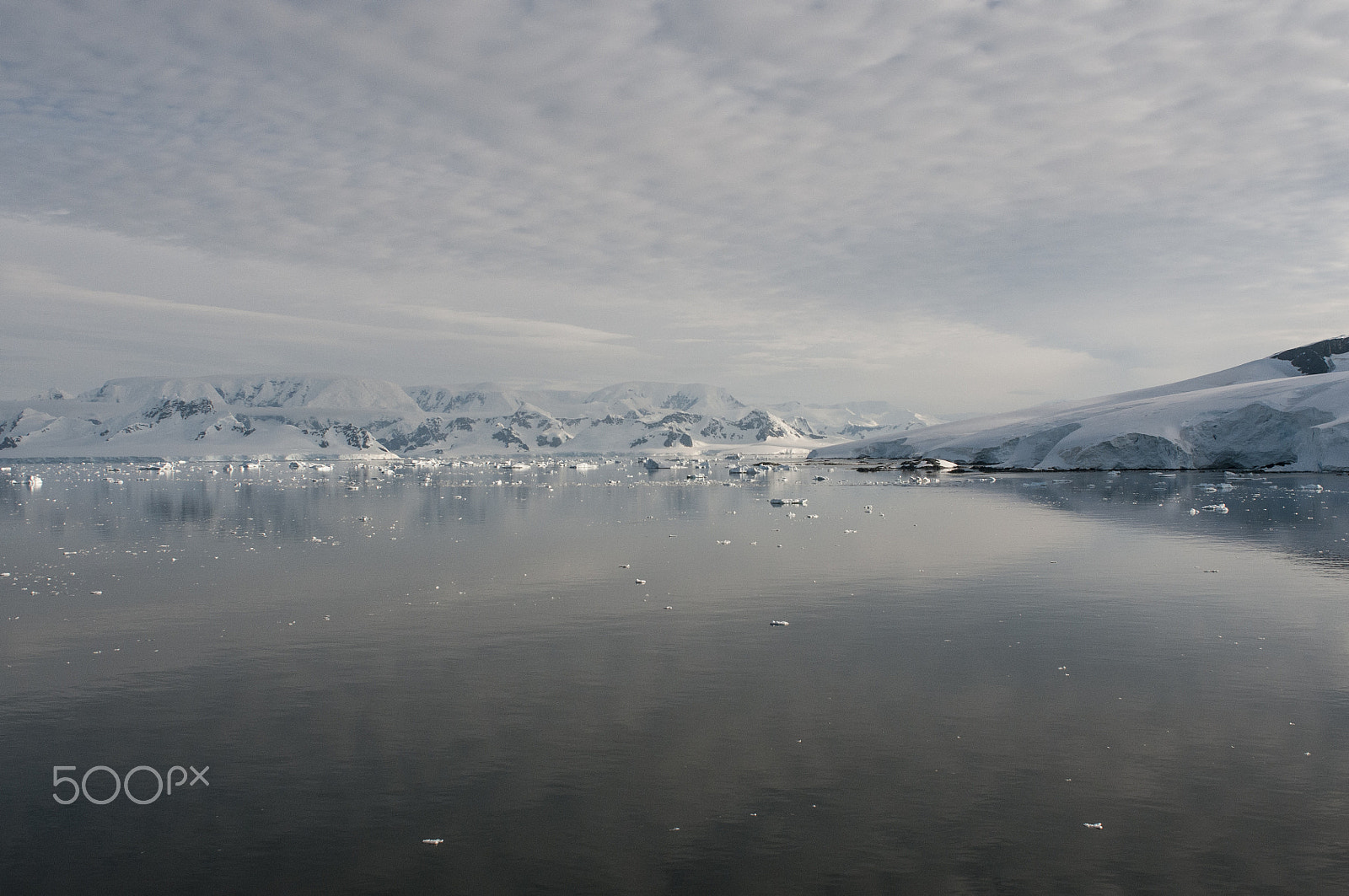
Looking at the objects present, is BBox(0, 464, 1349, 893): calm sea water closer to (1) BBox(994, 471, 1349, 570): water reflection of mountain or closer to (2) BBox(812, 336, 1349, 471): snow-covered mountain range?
(1) BBox(994, 471, 1349, 570): water reflection of mountain

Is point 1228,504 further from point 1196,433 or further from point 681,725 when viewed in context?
point 1196,433

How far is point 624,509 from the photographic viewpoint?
3803cm

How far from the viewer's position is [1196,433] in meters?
69.8

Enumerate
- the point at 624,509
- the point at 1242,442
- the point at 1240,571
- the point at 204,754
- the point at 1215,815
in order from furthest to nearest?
the point at 1242,442
the point at 624,509
the point at 1240,571
the point at 204,754
the point at 1215,815

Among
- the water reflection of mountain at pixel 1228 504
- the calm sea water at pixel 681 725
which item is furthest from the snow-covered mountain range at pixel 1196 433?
the calm sea water at pixel 681 725

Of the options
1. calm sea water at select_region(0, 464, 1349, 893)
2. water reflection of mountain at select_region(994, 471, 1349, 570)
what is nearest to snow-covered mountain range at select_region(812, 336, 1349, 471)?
water reflection of mountain at select_region(994, 471, 1349, 570)

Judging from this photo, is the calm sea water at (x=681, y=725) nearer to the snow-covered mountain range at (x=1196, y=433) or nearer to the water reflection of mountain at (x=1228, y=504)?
the water reflection of mountain at (x=1228, y=504)

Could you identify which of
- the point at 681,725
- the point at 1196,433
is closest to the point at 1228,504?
the point at 681,725

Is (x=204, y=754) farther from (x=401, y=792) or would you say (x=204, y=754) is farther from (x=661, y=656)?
(x=661, y=656)

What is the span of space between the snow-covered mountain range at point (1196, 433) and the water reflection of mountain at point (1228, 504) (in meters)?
5.62

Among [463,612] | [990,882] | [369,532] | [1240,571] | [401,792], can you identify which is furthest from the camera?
[369,532]

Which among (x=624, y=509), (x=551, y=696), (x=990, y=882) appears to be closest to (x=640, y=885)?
(x=990, y=882)

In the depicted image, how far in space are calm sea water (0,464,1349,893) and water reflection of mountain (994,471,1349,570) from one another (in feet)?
16.2

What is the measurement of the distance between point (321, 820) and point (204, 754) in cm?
219
